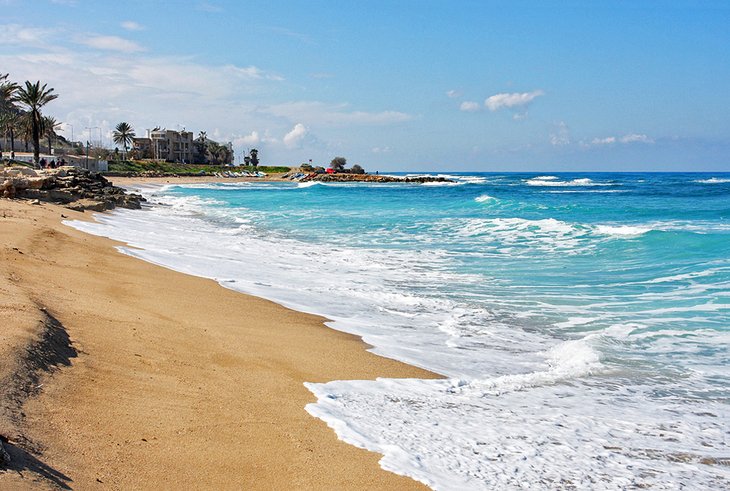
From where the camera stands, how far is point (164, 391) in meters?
4.86

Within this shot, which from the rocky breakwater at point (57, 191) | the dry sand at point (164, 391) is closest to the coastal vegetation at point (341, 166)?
the rocky breakwater at point (57, 191)

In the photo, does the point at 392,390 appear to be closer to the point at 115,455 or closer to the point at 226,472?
the point at 226,472

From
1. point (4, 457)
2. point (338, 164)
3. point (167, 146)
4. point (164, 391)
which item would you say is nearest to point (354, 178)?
point (338, 164)

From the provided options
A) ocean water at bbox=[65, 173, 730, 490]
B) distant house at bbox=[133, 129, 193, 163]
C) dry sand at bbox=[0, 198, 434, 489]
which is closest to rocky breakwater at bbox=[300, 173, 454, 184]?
distant house at bbox=[133, 129, 193, 163]

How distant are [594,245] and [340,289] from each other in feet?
33.9

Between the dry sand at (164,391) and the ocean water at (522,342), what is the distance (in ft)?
1.22

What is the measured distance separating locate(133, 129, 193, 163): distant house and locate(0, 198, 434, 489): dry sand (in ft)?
398

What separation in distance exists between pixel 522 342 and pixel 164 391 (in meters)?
4.91

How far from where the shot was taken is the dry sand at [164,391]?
3623 mm

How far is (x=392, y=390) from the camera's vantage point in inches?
232

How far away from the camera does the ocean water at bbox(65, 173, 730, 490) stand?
4.53 meters

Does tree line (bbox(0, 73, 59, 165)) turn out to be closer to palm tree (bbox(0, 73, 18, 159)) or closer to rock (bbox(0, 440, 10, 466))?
palm tree (bbox(0, 73, 18, 159))

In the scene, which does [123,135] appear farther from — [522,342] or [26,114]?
[522,342]

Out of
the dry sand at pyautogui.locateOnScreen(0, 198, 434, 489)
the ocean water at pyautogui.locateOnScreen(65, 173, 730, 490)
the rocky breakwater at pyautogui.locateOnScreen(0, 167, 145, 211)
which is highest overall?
the rocky breakwater at pyautogui.locateOnScreen(0, 167, 145, 211)
